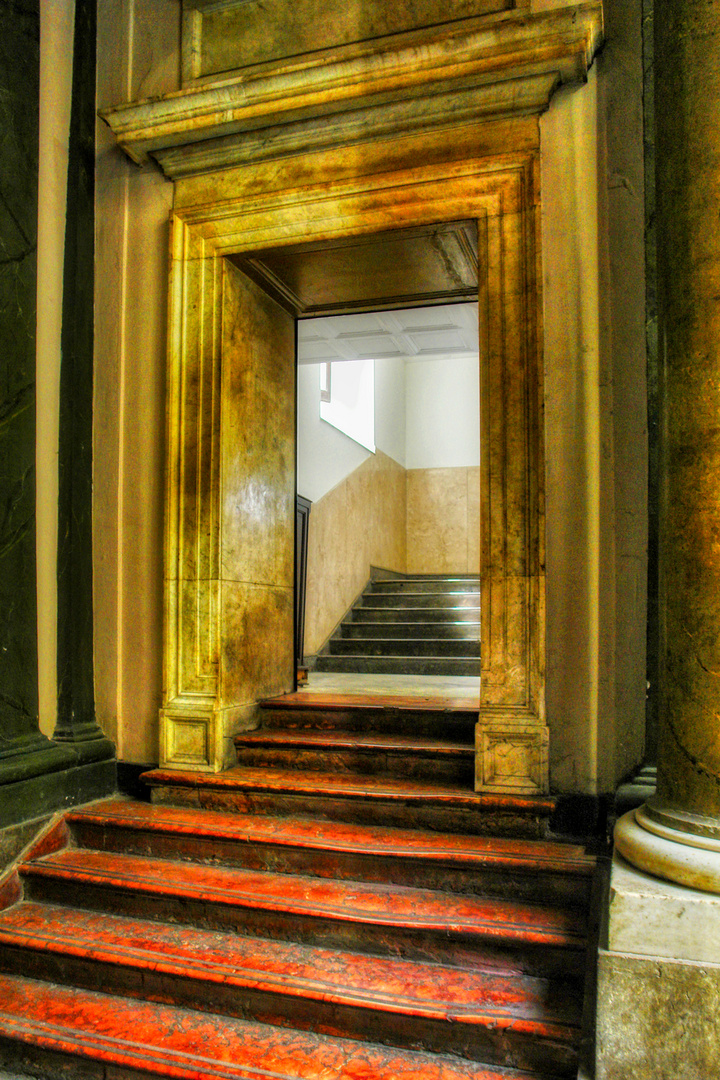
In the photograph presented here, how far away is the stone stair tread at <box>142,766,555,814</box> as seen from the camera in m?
3.04

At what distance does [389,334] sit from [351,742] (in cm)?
352

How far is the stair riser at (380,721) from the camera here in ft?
11.9

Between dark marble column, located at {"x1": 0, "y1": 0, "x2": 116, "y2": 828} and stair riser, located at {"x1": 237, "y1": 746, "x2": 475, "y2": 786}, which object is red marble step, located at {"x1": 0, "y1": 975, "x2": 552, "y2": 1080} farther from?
stair riser, located at {"x1": 237, "y1": 746, "x2": 475, "y2": 786}

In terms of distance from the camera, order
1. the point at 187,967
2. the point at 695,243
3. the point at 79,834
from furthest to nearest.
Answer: the point at 79,834 < the point at 187,967 < the point at 695,243

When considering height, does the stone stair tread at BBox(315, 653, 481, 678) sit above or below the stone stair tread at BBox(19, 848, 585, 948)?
above

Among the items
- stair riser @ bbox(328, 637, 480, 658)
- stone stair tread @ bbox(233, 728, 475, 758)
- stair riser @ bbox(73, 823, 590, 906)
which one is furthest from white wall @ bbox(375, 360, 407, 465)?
stair riser @ bbox(73, 823, 590, 906)

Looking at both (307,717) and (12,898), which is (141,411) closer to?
(307,717)

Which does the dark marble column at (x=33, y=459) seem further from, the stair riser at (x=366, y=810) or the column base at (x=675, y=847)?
the column base at (x=675, y=847)

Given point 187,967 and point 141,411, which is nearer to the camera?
point 187,967

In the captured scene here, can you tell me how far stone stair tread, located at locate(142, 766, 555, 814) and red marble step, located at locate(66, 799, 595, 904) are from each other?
0.12 m

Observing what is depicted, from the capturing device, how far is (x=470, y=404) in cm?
1173

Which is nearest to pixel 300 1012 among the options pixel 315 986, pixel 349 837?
pixel 315 986

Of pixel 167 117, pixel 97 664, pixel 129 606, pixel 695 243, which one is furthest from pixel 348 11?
pixel 97 664

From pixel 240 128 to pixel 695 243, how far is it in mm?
2404
